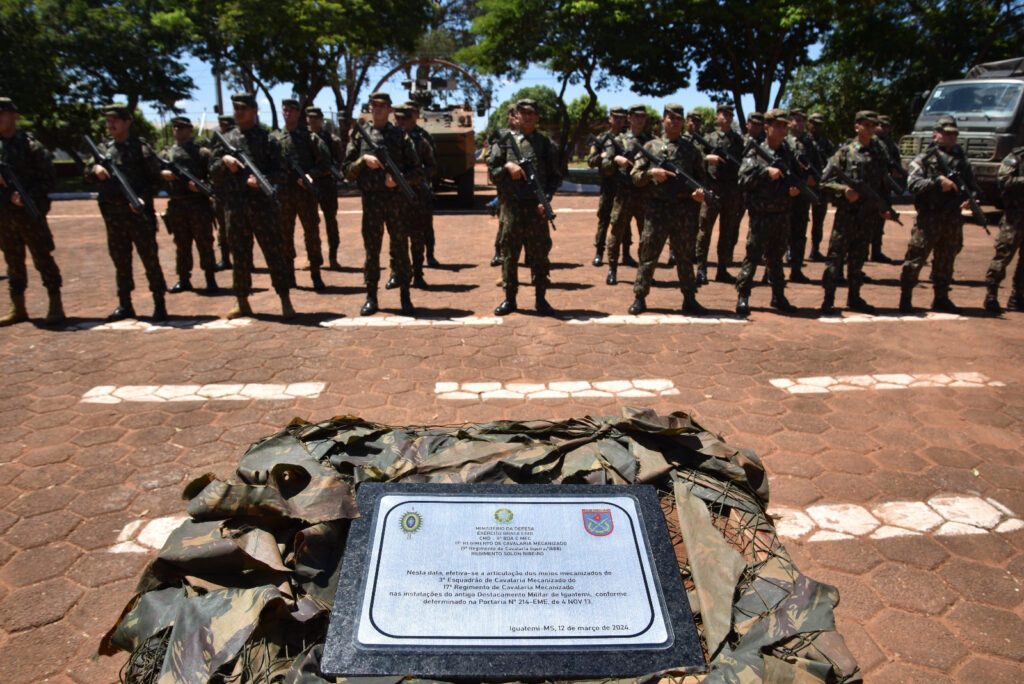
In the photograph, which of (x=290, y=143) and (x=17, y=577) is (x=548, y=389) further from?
(x=290, y=143)

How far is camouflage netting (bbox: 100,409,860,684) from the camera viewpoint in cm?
166

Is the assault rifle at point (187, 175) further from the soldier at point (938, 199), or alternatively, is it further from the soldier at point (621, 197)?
the soldier at point (938, 199)

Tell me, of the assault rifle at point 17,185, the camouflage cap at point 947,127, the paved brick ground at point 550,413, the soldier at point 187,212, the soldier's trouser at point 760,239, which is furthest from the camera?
the soldier at point 187,212

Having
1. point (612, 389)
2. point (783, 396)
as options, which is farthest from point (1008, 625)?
point (612, 389)

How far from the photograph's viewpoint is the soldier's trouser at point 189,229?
26.4 ft

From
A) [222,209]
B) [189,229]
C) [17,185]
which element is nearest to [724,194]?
[222,209]

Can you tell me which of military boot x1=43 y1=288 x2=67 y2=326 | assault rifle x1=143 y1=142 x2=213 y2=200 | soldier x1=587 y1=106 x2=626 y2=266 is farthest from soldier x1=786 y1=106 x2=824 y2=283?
military boot x1=43 y1=288 x2=67 y2=326

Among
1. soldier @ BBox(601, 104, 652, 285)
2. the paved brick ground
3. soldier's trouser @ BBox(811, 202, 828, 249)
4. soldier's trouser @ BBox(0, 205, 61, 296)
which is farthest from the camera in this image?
soldier's trouser @ BBox(811, 202, 828, 249)

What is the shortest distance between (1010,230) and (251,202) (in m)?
8.38

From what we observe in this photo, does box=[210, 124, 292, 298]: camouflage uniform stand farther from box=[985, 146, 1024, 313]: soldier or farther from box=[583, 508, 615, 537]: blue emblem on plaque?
box=[985, 146, 1024, 313]: soldier

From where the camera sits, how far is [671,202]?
22.4 feet

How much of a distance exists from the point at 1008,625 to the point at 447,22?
40438 mm

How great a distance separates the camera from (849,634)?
264cm

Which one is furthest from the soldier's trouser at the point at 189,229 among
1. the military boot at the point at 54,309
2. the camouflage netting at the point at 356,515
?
the camouflage netting at the point at 356,515
